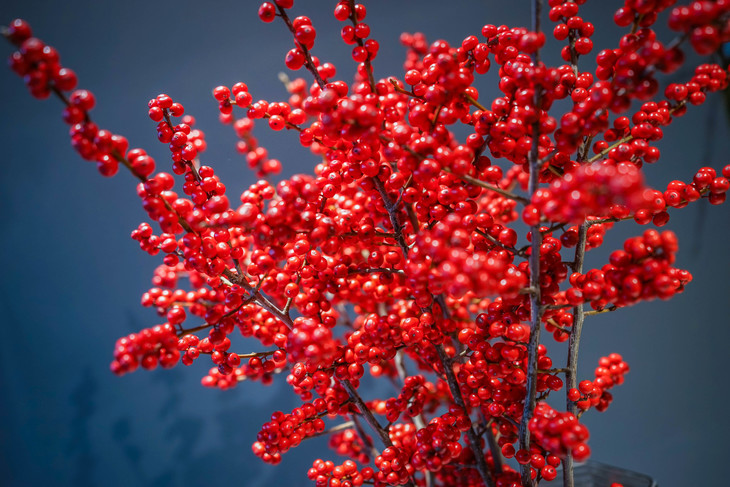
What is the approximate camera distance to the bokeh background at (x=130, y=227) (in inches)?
34.1

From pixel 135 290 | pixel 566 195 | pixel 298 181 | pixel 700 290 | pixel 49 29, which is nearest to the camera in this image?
pixel 566 195

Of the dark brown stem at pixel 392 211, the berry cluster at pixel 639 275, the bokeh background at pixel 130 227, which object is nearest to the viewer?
the berry cluster at pixel 639 275

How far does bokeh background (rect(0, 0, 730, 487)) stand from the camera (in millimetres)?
865

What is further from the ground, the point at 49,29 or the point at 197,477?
the point at 49,29

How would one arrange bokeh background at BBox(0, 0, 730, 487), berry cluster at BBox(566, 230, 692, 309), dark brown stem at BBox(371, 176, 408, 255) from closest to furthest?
berry cluster at BBox(566, 230, 692, 309)
dark brown stem at BBox(371, 176, 408, 255)
bokeh background at BBox(0, 0, 730, 487)

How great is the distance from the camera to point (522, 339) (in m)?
0.52

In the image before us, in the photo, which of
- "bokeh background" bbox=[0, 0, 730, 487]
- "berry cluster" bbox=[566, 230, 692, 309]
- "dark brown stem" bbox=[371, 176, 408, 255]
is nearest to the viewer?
"berry cluster" bbox=[566, 230, 692, 309]

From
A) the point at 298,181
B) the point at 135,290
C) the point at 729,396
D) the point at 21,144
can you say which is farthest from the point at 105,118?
the point at 729,396

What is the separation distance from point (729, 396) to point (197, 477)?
4.79 ft

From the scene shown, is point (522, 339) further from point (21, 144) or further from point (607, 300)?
point (21, 144)

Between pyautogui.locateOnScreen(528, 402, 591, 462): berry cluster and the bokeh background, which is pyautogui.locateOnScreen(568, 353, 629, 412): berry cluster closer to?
pyautogui.locateOnScreen(528, 402, 591, 462): berry cluster

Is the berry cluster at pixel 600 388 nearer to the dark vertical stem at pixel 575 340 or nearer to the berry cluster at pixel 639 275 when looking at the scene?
the dark vertical stem at pixel 575 340

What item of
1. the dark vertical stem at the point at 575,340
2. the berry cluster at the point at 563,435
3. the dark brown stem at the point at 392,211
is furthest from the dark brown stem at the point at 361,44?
the berry cluster at the point at 563,435

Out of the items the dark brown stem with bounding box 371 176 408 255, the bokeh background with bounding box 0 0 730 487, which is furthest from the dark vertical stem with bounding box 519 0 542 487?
the bokeh background with bounding box 0 0 730 487
